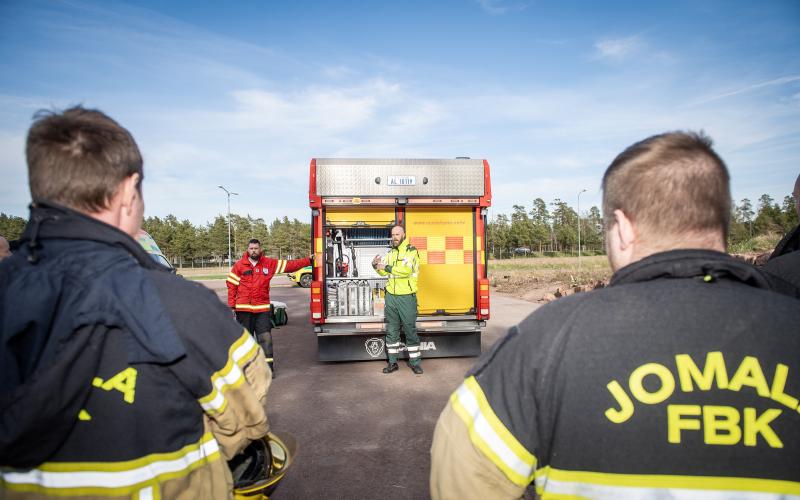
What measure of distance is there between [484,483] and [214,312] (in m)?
0.94

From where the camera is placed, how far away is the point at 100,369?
4.03ft

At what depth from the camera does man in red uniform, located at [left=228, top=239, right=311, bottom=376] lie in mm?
6605

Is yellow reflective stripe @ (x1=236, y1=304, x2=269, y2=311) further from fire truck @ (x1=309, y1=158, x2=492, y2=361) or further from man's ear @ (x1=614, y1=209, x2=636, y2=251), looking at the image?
man's ear @ (x1=614, y1=209, x2=636, y2=251)

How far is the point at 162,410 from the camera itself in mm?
1275

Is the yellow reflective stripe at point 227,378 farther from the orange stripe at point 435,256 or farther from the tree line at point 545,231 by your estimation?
the tree line at point 545,231

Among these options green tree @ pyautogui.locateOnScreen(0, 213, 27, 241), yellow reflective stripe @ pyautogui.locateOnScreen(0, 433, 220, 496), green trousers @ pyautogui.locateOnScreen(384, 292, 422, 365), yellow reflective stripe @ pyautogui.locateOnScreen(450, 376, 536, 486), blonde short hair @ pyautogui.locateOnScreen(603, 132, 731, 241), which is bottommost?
green trousers @ pyautogui.locateOnScreen(384, 292, 422, 365)

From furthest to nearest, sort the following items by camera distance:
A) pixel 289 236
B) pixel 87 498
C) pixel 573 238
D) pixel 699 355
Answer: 1. pixel 573 238
2. pixel 289 236
3. pixel 87 498
4. pixel 699 355

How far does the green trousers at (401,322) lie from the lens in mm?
6582

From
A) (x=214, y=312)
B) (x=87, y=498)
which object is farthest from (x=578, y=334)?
(x=87, y=498)

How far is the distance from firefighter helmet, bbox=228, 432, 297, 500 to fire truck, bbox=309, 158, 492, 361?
4619 mm

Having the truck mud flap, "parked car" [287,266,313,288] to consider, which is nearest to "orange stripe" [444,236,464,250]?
the truck mud flap

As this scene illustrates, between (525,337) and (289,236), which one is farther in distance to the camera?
(289,236)

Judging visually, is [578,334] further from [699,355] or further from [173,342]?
[173,342]

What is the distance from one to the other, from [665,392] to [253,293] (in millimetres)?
6274
